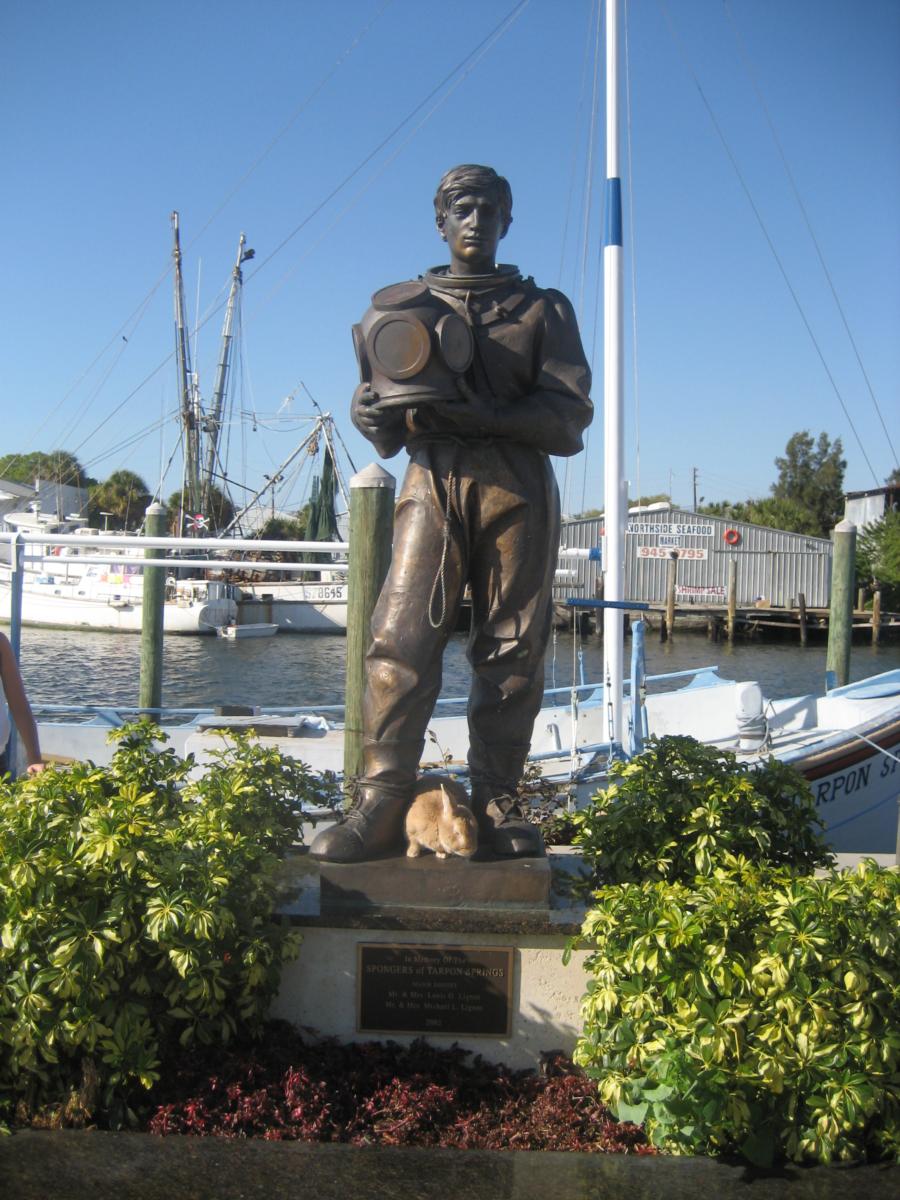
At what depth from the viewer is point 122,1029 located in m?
3.08

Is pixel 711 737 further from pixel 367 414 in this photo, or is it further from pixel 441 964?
pixel 367 414

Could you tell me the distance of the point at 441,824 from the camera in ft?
12.6

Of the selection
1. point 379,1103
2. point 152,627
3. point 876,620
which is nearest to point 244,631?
point 876,620

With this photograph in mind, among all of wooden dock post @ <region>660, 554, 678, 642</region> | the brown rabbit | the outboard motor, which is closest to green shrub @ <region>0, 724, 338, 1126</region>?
the brown rabbit

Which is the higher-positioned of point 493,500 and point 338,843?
point 493,500

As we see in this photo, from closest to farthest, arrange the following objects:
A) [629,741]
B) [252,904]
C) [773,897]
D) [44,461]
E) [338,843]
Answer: [773,897]
[252,904]
[338,843]
[629,741]
[44,461]

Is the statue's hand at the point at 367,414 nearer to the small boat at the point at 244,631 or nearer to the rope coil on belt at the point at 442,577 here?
the rope coil on belt at the point at 442,577

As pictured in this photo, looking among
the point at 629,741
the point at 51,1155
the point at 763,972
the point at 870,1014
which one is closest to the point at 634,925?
the point at 763,972

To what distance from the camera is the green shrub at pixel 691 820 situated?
12.5ft

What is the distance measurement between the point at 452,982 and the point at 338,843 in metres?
0.60

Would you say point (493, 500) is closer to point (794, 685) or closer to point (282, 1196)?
point (282, 1196)

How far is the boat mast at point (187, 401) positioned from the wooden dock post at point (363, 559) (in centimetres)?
3900

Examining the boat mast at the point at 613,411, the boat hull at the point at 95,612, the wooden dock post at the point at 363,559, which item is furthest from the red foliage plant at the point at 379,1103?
the boat hull at the point at 95,612

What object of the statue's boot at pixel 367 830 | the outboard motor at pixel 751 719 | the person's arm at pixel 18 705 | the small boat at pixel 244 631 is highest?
the person's arm at pixel 18 705
